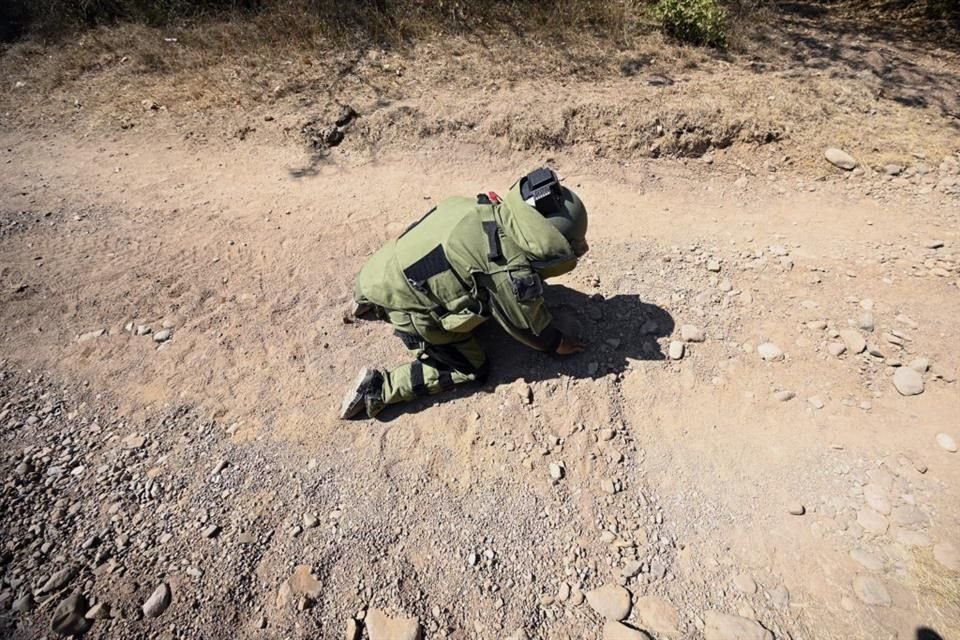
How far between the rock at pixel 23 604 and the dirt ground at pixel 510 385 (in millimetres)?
11

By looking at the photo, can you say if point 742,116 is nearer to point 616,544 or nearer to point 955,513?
point 955,513

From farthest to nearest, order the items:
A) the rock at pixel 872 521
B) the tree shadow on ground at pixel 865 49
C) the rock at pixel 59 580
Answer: the tree shadow on ground at pixel 865 49 < the rock at pixel 872 521 < the rock at pixel 59 580

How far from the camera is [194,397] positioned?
3.01 metres

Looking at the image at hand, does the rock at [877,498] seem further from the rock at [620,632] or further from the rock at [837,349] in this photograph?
the rock at [620,632]

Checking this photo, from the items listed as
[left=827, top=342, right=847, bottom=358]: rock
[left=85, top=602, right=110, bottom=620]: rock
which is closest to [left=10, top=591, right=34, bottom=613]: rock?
[left=85, top=602, right=110, bottom=620]: rock

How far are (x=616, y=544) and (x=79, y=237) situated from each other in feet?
14.5

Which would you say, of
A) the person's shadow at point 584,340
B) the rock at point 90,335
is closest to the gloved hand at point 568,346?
the person's shadow at point 584,340

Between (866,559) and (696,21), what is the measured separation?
18.5ft

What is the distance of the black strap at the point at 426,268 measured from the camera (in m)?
2.59

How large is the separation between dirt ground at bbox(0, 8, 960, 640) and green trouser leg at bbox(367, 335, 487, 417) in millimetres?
124

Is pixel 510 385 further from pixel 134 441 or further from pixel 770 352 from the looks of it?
pixel 134 441

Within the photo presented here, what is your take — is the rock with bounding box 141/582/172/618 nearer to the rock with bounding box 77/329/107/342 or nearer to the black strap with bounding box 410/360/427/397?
the black strap with bounding box 410/360/427/397

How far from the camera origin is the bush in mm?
5762

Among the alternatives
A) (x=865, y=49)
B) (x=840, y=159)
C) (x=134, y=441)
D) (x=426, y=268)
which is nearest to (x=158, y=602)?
(x=134, y=441)
